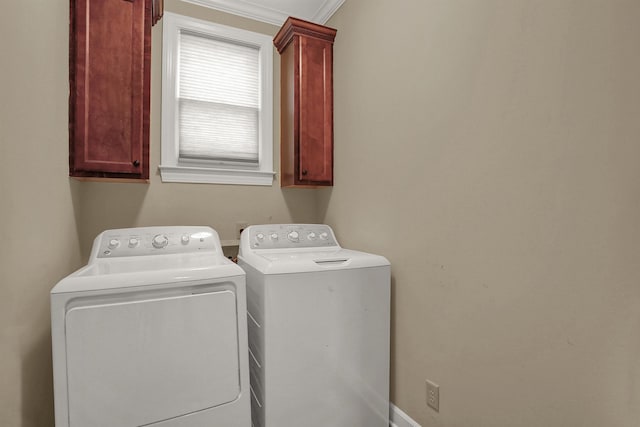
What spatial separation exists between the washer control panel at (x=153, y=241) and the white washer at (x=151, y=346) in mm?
266

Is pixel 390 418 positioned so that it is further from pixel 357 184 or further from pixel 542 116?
pixel 542 116

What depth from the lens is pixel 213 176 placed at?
A: 2.26 m

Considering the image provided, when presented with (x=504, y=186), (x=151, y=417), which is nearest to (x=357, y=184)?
(x=504, y=186)

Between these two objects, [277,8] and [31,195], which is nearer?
[31,195]

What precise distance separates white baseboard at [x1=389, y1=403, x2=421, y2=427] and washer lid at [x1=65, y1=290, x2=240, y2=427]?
909 mm

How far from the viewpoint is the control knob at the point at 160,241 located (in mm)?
1733

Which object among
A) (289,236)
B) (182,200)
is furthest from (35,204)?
(289,236)

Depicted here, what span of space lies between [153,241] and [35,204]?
569mm

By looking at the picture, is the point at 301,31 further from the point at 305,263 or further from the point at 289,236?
the point at 305,263

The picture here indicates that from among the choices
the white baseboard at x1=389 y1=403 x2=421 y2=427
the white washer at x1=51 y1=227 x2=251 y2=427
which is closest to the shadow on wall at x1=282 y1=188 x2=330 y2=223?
the white washer at x1=51 y1=227 x2=251 y2=427

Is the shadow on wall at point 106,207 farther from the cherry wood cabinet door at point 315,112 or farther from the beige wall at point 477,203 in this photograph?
the cherry wood cabinet door at point 315,112

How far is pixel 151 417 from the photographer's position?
45.9 inches

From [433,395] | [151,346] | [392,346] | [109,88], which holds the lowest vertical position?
[433,395]

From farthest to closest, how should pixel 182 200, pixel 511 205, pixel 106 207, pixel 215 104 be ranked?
1. pixel 215 104
2. pixel 182 200
3. pixel 106 207
4. pixel 511 205
